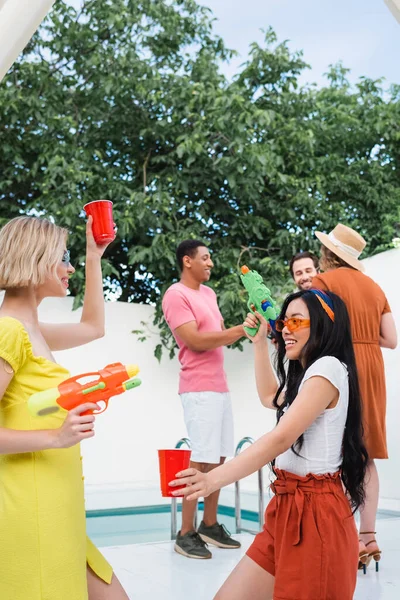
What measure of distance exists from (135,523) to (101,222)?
4.87 metres

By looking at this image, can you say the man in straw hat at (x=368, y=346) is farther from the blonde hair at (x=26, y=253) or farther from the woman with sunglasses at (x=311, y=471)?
the blonde hair at (x=26, y=253)

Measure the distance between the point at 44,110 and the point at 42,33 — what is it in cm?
124

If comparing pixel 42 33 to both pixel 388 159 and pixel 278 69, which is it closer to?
pixel 278 69

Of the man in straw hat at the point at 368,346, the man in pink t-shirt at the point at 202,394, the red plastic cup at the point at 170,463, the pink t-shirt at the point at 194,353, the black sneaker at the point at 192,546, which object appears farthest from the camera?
the pink t-shirt at the point at 194,353

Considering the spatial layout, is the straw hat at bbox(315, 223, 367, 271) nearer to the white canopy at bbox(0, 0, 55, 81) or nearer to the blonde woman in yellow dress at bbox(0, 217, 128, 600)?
the white canopy at bbox(0, 0, 55, 81)

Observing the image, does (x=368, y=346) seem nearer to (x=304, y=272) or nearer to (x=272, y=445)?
(x=304, y=272)

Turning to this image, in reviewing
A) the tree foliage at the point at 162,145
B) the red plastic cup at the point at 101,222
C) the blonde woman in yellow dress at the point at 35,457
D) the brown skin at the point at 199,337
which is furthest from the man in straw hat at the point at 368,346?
the tree foliage at the point at 162,145

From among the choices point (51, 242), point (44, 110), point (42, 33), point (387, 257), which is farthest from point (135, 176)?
point (51, 242)

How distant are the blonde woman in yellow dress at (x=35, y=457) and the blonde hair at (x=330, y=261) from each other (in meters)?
2.14

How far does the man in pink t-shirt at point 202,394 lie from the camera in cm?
390

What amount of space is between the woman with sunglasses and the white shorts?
1.78 meters

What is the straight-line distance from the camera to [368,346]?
137 inches

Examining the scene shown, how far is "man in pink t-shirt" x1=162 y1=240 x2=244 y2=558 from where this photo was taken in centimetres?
390

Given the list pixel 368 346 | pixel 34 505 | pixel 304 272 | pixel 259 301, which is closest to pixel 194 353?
pixel 304 272
